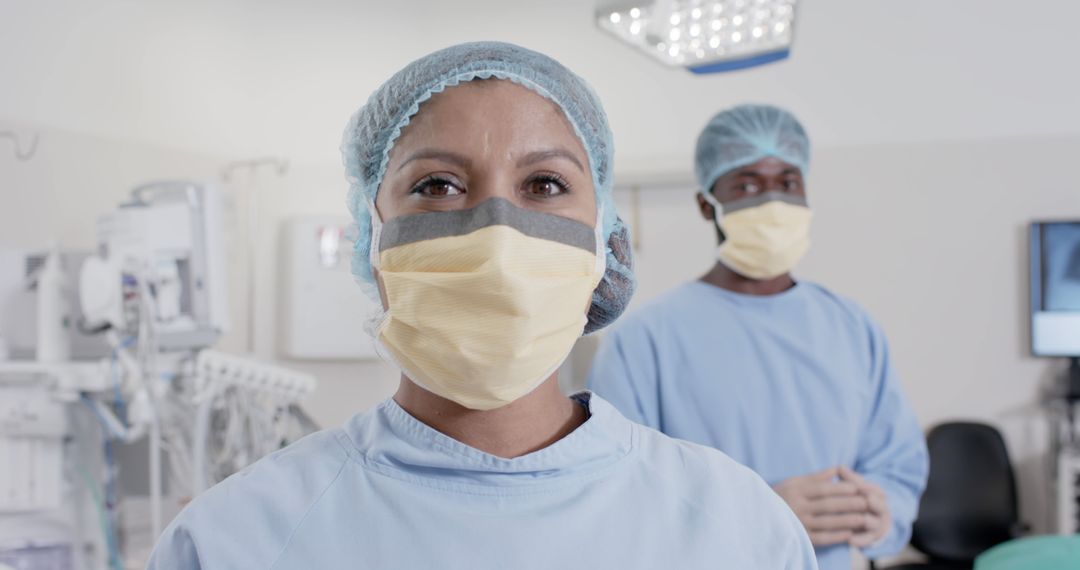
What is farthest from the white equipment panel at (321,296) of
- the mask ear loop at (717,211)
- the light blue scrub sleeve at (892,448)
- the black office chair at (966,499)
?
the light blue scrub sleeve at (892,448)

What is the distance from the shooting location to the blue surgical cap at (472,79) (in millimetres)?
925

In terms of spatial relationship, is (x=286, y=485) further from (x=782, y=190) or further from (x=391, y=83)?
(x=782, y=190)

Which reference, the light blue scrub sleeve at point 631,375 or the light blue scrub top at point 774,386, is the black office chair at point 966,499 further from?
the light blue scrub sleeve at point 631,375

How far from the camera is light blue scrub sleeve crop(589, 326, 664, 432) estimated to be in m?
1.61

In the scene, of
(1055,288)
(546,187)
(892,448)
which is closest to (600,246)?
(546,187)

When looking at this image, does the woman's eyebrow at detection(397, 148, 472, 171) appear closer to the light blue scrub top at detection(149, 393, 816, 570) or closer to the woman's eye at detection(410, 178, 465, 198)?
the woman's eye at detection(410, 178, 465, 198)

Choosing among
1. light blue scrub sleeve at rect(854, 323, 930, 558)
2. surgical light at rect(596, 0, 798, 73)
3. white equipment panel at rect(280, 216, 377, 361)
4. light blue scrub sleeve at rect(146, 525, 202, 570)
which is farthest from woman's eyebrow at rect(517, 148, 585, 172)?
white equipment panel at rect(280, 216, 377, 361)

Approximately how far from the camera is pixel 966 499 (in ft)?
10.5

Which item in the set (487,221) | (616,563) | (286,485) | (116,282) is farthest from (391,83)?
(116,282)

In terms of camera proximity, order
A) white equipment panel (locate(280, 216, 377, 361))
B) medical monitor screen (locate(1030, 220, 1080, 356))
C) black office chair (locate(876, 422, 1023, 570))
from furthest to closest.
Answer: white equipment panel (locate(280, 216, 377, 361))
medical monitor screen (locate(1030, 220, 1080, 356))
black office chair (locate(876, 422, 1023, 570))

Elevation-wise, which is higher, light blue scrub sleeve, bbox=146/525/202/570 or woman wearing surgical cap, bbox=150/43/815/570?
woman wearing surgical cap, bbox=150/43/815/570

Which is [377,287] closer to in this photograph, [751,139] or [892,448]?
[751,139]

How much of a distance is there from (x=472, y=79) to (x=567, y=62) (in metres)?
3.00

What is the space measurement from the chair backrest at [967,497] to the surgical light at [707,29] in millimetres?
2175
